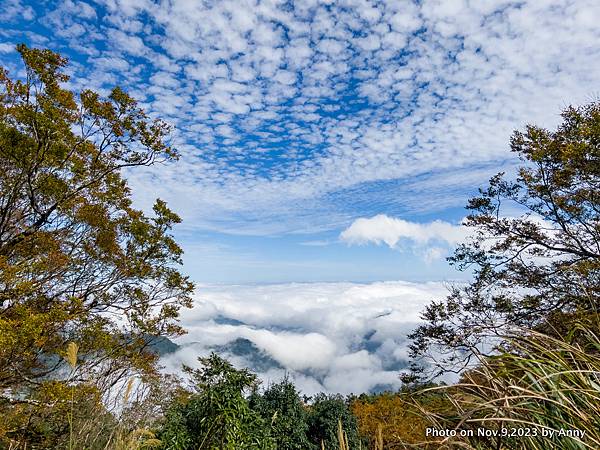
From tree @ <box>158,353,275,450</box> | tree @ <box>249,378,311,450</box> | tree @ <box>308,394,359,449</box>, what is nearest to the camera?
tree @ <box>158,353,275,450</box>

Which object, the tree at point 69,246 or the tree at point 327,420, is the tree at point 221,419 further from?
the tree at point 327,420

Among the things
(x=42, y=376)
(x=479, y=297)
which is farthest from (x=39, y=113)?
(x=479, y=297)

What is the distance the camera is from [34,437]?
319 inches

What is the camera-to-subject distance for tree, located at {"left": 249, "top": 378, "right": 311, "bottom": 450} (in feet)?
33.9

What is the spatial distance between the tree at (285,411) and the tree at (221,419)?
12.9 feet

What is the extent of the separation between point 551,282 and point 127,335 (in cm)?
1092

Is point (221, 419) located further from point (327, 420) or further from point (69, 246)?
point (327, 420)

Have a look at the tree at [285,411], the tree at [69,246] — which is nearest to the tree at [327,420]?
the tree at [285,411]

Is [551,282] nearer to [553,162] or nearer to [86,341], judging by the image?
[553,162]

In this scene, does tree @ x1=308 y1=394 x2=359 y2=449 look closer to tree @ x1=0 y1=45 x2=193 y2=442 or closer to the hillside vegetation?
the hillside vegetation

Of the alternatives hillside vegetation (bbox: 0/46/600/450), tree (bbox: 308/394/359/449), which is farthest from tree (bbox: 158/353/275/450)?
tree (bbox: 308/394/359/449)

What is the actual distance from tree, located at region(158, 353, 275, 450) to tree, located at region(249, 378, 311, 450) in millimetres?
3939

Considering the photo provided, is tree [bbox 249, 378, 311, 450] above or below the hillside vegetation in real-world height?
below

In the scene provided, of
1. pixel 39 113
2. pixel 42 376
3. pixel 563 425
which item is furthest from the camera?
pixel 42 376
